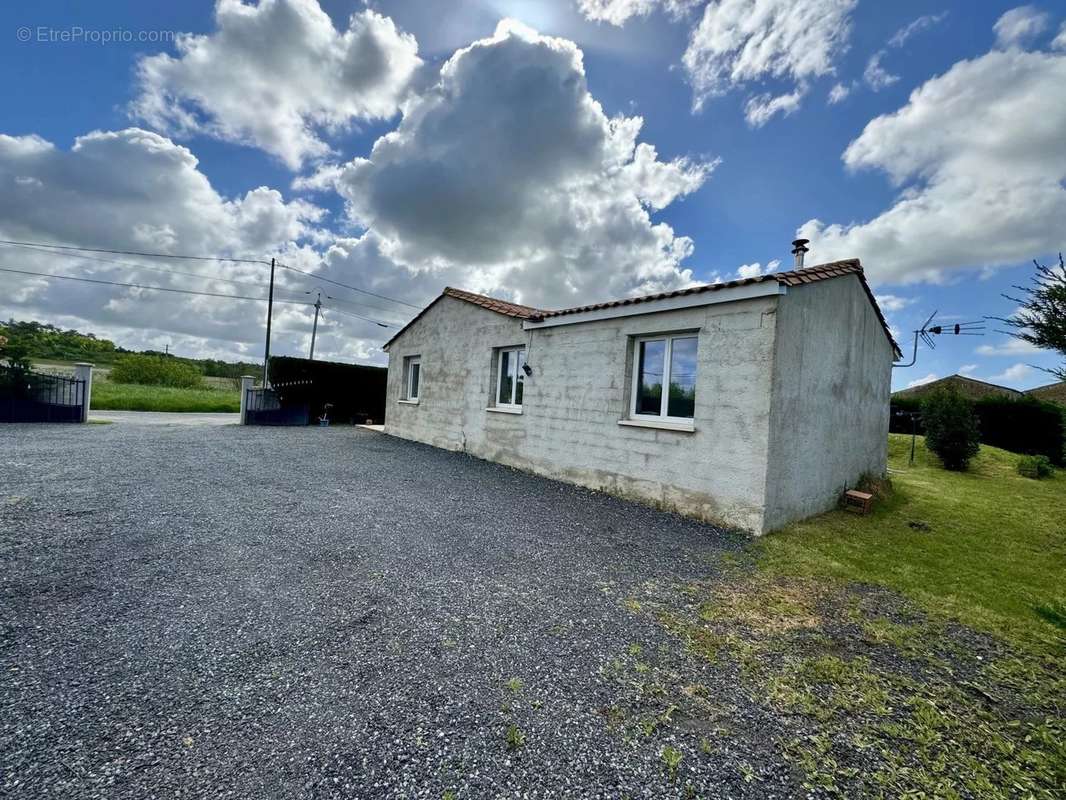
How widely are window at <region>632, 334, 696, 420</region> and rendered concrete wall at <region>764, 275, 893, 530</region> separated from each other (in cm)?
125

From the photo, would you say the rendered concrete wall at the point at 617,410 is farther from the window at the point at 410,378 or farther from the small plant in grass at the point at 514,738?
the small plant in grass at the point at 514,738

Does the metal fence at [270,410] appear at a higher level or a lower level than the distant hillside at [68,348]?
lower

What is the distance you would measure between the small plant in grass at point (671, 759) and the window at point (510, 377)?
7.83 meters

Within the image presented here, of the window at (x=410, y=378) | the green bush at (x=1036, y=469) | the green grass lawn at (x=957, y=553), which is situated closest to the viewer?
the green grass lawn at (x=957, y=553)

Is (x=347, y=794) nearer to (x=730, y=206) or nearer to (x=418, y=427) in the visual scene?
(x=730, y=206)

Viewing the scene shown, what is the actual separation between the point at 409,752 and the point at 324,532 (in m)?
3.45

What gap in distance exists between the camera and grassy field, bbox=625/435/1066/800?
1999 millimetres

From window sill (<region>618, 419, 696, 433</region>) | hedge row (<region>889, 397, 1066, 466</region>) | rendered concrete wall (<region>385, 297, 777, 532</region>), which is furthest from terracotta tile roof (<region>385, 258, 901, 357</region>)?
hedge row (<region>889, 397, 1066, 466</region>)

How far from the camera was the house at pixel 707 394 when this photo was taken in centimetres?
576

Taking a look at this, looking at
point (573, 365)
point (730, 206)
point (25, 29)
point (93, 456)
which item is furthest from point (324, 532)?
point (25, 29)

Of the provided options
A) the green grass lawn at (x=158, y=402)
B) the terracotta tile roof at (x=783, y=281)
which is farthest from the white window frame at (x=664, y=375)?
the green grass lawn at (x=158, y=402)

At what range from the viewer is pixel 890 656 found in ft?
9.67

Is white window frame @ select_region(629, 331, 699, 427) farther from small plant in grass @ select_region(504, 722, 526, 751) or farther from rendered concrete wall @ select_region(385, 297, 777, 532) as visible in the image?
small plant in grass @ select_region(504, 722, 526, 751)

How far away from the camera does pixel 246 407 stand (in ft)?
53.2
